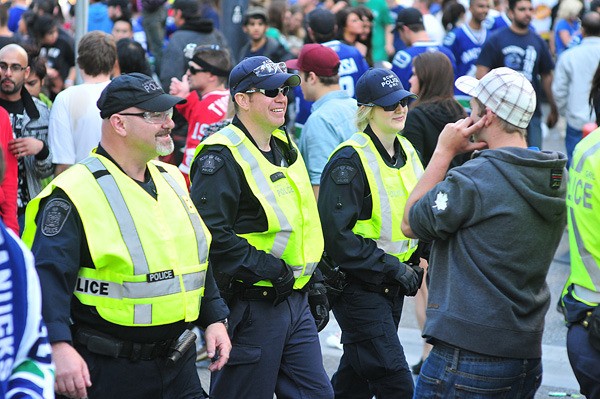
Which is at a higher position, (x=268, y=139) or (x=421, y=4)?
(x=268, y=139)

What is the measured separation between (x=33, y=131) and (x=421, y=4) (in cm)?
1087

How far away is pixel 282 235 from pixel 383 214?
0.72m

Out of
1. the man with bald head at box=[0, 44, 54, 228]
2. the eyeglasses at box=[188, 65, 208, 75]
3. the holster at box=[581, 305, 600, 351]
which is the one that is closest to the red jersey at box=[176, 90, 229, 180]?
the eyeglasses at box=[188, 65, 208, 75]

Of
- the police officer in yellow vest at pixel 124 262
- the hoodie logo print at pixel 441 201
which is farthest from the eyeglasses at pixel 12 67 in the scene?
the hoodie logo print at pixel 441 201

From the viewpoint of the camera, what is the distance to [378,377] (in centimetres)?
519

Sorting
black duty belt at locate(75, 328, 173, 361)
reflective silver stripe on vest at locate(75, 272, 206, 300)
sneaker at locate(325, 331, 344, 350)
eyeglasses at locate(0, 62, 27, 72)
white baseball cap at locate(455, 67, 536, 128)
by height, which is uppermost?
white baseball cap at locate(455, 67, 536, 128)

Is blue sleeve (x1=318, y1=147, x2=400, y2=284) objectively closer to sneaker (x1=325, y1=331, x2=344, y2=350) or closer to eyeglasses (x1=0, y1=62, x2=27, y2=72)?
sneaker (x1=325, y1=331, x2=344, y2=350)

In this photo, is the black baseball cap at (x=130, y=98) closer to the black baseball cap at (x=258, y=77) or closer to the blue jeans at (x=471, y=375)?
the black baseball cap at (x=258, y=77)

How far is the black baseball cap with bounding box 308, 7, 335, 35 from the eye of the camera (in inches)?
391

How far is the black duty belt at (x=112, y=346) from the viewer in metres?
3.78

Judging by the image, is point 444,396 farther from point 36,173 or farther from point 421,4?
point 421,4

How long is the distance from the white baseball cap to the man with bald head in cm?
337

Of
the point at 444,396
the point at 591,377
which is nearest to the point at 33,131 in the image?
the point at 444,396

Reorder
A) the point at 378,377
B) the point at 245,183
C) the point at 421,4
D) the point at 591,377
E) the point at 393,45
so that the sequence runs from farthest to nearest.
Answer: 1. the point at 421,4
2. the point at 393,45
3. the point at 378,377
4. the point at 245,183
5. the point at 591,377
